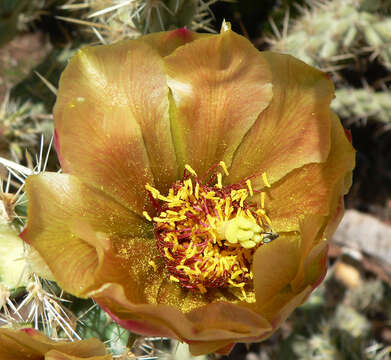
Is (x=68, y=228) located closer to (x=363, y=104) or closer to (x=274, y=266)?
(x=274, y=266)

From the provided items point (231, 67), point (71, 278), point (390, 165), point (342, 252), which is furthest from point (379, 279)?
point (71, 278)

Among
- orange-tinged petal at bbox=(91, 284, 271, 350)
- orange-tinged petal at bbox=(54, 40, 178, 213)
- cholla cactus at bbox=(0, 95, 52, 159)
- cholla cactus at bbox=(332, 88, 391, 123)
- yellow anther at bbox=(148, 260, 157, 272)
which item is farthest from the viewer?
cholla cactus at bbox=(332, 88, 391, 123)

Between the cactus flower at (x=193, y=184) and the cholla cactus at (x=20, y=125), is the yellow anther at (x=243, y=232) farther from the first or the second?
the cholla cactus at (x=20, y=125)

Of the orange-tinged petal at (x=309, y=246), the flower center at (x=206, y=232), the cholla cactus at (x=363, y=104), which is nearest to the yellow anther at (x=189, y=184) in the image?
the flower center at (x=206, y=232)

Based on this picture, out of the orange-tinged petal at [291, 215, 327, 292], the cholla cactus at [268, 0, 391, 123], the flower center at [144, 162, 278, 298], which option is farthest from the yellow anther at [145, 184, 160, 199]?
the cholla cactus at [268, 0, 391, 123]

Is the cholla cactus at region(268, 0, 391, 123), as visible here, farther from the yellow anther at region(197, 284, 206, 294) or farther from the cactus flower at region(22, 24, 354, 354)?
the yellow anther at region(197, 284, 206, 294)

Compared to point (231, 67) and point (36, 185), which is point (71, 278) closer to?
point (36, 185)
